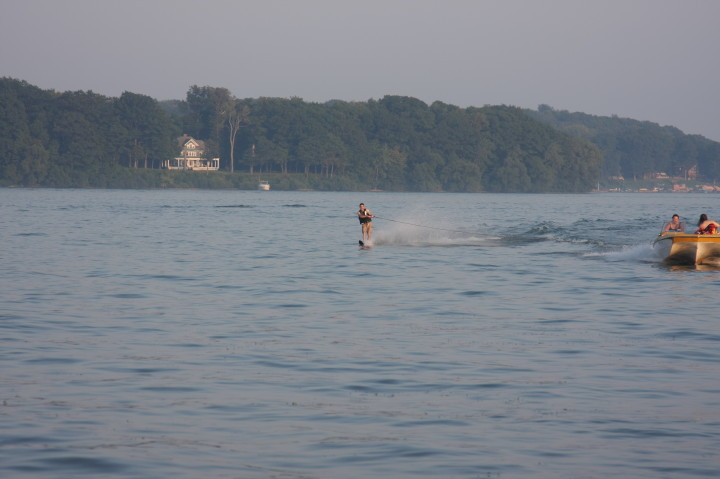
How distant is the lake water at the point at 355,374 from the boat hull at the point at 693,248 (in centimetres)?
175

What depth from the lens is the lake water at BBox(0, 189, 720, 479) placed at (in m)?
9.49

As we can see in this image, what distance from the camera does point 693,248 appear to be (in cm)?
3072

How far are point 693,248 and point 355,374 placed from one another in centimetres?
2049

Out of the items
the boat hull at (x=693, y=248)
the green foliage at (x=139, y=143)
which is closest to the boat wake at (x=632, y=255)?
the boat hull at (x=693, y=248)

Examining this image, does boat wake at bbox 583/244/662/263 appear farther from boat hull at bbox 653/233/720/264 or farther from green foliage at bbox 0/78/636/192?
green foliage at bbox 0/78/636/192

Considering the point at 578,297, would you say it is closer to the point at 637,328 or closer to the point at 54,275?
the point at 637,328

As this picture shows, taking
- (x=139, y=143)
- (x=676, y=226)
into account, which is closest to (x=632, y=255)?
(x=676, y=226)

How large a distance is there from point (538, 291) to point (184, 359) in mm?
12279

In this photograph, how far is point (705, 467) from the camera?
9250 millimetres

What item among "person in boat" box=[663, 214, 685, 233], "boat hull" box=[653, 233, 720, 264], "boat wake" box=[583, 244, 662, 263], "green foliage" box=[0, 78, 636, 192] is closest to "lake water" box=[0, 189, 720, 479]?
"boat hull" box=[653, 233, 720, 264]

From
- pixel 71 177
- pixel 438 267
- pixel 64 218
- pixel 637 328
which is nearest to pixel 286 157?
pixel 71 177

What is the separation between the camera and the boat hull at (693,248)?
30.5m

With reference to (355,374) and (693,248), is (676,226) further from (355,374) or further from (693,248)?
(355,374)

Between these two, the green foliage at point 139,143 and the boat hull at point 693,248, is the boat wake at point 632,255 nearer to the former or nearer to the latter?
the boat hull at point 693,248
